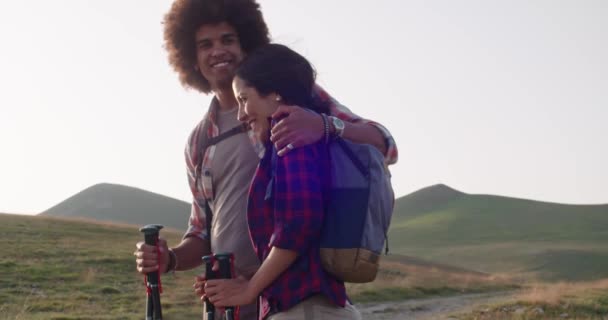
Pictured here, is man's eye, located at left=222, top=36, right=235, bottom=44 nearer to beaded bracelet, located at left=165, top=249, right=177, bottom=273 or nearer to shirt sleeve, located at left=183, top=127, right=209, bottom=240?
shirt sleeve, located at left=183, top=127, right=209, bottom=240

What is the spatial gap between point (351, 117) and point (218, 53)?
707 millimetres

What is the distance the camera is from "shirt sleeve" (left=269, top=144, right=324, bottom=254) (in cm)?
270

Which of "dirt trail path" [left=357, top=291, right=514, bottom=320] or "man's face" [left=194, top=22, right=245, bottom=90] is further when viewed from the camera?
"dirt trail path" [left=357, top=291, right=514, bottom=320]

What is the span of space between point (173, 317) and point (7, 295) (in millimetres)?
4571

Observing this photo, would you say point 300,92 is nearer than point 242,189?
Yes

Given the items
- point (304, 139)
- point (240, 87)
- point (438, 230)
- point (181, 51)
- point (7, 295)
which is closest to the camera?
point (304, 139)

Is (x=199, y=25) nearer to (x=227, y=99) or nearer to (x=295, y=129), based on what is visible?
(x=227, y=99)

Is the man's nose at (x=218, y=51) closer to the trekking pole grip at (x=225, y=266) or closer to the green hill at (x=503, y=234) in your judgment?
the trekking pole grip at (x=225, y=266)

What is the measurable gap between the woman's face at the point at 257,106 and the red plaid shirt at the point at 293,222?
0.08 m

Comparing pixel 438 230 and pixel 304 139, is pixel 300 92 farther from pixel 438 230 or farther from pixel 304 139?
pixel 438 230

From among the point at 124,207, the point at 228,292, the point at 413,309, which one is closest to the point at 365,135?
the point at 228,292

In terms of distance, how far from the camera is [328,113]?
312 centimetres

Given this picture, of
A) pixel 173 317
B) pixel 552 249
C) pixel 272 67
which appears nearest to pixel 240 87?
pixel 272 67

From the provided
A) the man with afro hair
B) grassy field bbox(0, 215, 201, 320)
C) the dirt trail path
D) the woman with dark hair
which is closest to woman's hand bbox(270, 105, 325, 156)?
the woman with dark hair
